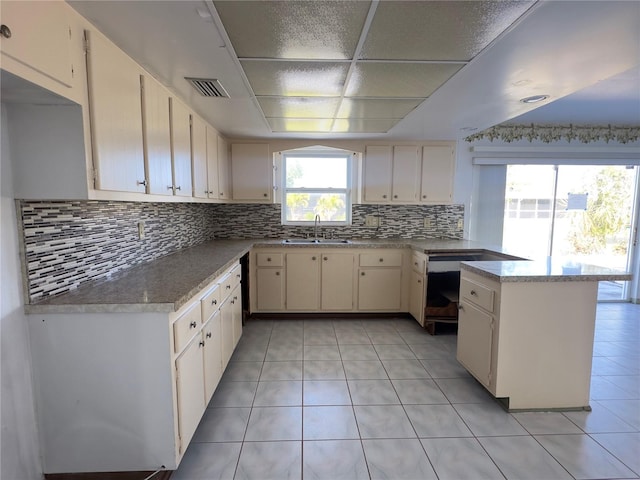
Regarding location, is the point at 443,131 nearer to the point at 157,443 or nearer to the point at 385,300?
the point at 385,300

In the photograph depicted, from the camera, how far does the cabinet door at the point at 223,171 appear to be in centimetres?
342

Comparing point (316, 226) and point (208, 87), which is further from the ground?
point (208, 87)

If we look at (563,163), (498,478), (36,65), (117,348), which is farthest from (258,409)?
(563,163)

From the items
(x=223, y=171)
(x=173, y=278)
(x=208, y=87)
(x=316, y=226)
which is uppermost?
(x=208, y=87)

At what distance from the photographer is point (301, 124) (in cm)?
313

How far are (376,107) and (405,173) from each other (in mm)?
1437

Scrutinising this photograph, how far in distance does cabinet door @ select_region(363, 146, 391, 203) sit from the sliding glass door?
1663mm

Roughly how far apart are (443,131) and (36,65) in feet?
10.8

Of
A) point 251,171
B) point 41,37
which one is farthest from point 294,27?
point 251,171

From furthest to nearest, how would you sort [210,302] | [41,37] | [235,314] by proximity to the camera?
[235,314], [210,302], [41,37]

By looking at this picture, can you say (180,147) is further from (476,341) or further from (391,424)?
(476,341)

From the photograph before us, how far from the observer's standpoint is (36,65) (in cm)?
108

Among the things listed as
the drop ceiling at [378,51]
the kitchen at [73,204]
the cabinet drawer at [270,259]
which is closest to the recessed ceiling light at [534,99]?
the drop ceiling at [378,51]

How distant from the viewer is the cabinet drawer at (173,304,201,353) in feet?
4.93
